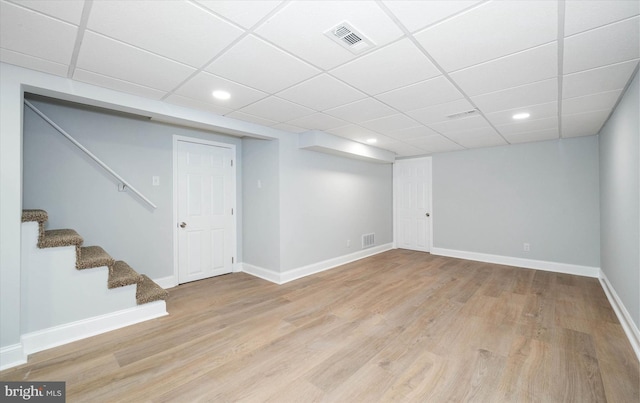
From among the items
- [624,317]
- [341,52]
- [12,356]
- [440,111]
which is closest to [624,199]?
[624,317]

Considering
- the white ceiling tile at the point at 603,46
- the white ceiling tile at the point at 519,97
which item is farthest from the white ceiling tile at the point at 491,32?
the white ceiling tile at the point at 519,97

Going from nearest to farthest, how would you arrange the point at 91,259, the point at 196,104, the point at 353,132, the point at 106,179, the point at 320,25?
the point at 320,25, the point at 91,259, the point at 196,104, the point at 106,179, the point at 353,132

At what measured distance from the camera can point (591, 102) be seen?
9.57ft

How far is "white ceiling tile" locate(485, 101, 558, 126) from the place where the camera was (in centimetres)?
311

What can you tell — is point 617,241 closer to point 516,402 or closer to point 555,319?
point 555,319

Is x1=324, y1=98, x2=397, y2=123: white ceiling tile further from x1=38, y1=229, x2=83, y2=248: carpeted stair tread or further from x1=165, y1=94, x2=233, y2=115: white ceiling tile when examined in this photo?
x1=38, y1=229, x2=83, y2=248: carpeted stair tread

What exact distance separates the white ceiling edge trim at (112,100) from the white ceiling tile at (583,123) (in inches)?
169

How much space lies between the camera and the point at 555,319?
2.95 m

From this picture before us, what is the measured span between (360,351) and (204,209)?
3266 millimetres

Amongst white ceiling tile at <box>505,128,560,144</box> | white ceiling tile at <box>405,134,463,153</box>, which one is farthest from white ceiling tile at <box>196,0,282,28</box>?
white ceiling tile at <box>505,128,560,144</box>

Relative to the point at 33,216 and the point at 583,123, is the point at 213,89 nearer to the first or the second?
the point at 33,216

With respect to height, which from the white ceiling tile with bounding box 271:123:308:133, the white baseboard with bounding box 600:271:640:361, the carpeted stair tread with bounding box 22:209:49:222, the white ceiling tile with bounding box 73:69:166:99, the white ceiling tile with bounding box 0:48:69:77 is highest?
the white ceiling tile with bounding box 271:123:308:133

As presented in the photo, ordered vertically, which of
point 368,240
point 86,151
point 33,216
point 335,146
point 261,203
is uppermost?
point 335,146

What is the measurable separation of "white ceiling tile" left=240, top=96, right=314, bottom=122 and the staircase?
2.20 meters
